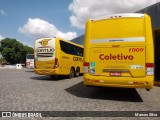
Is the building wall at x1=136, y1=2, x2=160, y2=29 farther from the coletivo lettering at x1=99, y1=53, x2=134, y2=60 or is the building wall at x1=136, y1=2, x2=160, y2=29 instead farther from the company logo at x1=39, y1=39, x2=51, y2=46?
the coletivo lettering at x1=99, y1=53, x2=134, y2=60

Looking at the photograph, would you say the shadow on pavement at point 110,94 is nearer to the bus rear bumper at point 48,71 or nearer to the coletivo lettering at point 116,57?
the coletivo lettering at point 116,57

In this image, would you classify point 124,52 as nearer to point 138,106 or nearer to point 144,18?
point 144,18

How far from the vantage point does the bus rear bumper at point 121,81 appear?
8320 millimetres

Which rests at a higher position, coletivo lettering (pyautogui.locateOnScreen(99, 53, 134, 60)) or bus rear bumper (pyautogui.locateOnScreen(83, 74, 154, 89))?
coletivo lettering (pyautogui.locateOnScreen(99, 53, 134, 60))

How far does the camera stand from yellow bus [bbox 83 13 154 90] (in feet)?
27.6

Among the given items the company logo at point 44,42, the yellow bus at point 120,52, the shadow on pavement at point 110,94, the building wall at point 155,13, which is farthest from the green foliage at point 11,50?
the yellow bus at point 120,52

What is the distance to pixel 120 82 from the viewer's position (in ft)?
28.2

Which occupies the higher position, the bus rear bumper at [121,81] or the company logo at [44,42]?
the company logo at [44,42]

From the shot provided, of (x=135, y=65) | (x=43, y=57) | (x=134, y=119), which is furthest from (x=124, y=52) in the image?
(x=43, y=57)

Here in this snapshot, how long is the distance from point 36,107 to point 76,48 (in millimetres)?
12983

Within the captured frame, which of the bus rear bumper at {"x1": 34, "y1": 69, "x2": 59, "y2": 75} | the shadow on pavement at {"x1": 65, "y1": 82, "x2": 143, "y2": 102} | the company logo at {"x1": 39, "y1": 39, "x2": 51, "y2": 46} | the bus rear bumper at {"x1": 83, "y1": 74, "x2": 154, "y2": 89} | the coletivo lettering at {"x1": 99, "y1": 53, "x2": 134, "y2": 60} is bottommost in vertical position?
the shadow on pavement at {"x1": 65, "y1": 82, "x2": 143, "y2": 102}

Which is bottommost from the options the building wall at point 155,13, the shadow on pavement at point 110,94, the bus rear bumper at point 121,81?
the shadow on pavement at point 110,94

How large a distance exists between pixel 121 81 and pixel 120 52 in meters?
1.07

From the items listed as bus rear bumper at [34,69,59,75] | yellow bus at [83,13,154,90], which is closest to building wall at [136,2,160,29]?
bus rear bumper at [34,69,59,75]
